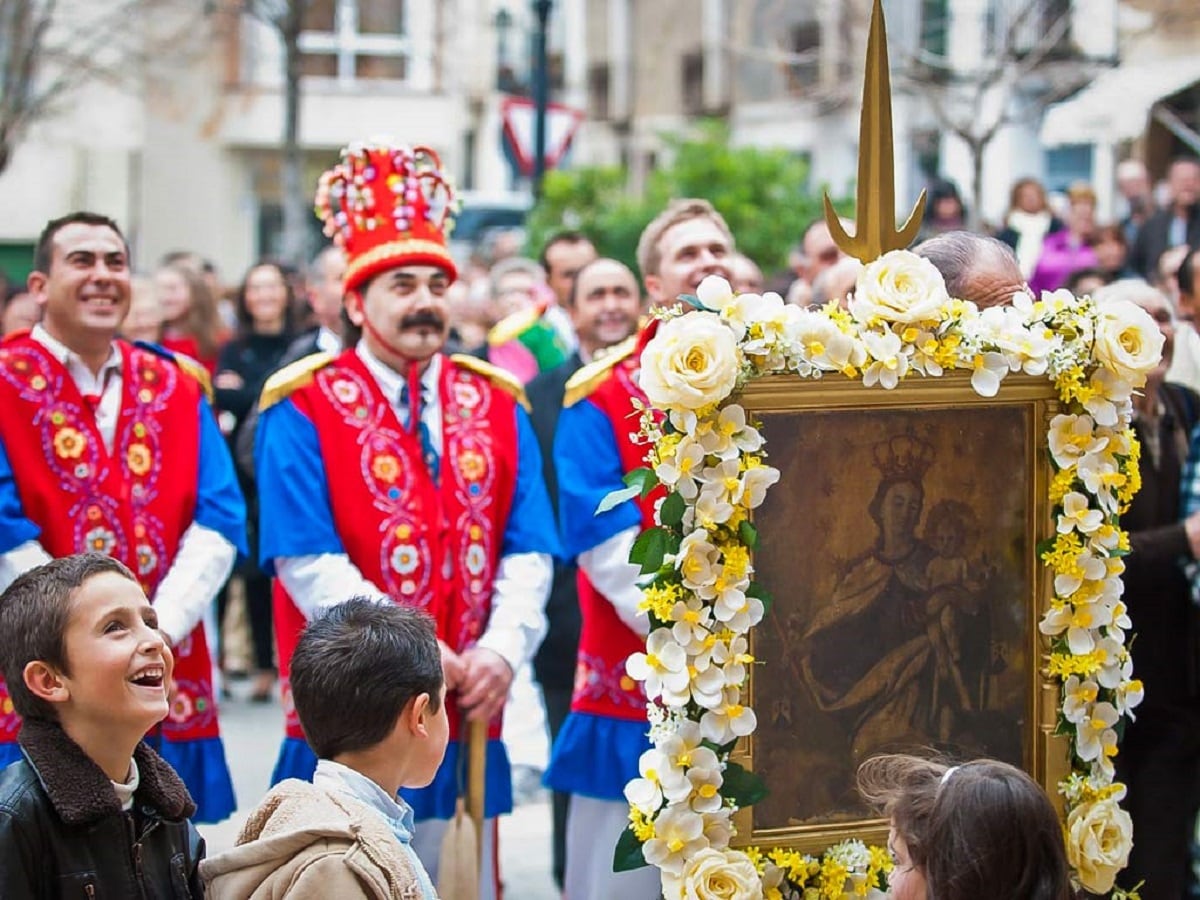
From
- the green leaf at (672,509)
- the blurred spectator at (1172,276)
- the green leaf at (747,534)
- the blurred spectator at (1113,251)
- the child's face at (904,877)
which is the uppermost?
the blurred spectator at (1113,251)

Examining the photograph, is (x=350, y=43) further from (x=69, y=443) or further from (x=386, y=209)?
(x=69, y=443)

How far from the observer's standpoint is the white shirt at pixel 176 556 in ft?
16.6

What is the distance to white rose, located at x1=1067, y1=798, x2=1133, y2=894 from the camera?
4.04 meters

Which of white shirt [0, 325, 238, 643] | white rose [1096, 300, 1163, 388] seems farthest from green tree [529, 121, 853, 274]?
white rose [1096, 300, 1163, 388]

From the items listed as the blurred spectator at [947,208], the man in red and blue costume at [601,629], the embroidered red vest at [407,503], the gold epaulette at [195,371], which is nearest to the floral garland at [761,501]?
the man in red and blue costume at [601,629]

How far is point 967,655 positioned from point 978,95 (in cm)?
1002

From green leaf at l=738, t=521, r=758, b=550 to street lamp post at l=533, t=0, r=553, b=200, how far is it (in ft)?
36.0

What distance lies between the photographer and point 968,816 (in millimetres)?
3041

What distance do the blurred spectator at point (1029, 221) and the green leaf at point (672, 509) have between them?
9368mm

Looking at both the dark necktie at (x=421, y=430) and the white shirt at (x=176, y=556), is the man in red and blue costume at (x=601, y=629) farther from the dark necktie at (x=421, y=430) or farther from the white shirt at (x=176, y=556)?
the white shirt at (x=176, y=556)

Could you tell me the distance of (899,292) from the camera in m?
3.86

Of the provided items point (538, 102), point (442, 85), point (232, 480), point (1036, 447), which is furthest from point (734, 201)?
point (442, 85)

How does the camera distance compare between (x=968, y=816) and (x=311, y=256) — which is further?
(x=311, y=256)

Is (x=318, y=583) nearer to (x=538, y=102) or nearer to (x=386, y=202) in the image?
(x=386, y=202)
